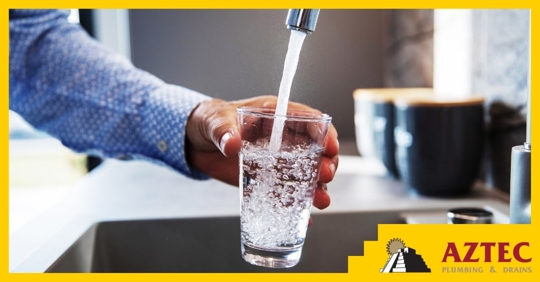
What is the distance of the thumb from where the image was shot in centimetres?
55

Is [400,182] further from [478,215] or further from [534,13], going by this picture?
[534,13]

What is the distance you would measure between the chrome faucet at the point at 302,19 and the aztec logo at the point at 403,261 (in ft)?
0.74

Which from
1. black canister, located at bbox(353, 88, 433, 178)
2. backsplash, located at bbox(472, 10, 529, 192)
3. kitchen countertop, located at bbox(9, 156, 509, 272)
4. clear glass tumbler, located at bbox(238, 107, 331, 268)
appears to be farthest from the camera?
black canister, located at bbox(353, 88, 433, 178)

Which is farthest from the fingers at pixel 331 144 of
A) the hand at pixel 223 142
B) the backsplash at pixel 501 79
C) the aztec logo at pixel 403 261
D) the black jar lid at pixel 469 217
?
the backsplash at pixel 501 79

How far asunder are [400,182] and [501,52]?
333 mm

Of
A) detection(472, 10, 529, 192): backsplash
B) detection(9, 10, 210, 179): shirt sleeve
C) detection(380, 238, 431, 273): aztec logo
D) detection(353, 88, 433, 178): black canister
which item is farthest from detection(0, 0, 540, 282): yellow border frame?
detection(353, 88, 433, 178): black canister

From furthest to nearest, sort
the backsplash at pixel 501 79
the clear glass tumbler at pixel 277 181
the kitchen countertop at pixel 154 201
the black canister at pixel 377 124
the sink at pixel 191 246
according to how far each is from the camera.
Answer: the black canister at pixel 377 124
the backsplash at pixel 501 79
the kitchen countertop at pixel 154 201
the sink at pixel 191 246
the clear glass tumbler at pixel 277 181

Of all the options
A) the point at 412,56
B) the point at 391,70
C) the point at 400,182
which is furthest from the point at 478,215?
the point at 391,70

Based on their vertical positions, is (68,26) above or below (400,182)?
above

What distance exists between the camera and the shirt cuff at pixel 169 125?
2.28 feet

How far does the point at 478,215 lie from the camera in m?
0.73

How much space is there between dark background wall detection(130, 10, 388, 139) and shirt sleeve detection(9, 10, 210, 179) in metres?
0.17

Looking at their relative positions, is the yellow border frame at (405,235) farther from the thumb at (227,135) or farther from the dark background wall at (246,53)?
the thumb at (227,135)

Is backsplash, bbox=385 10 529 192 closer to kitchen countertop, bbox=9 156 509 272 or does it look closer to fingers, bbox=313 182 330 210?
kitchen countertop, bbox=9 156 509 272
